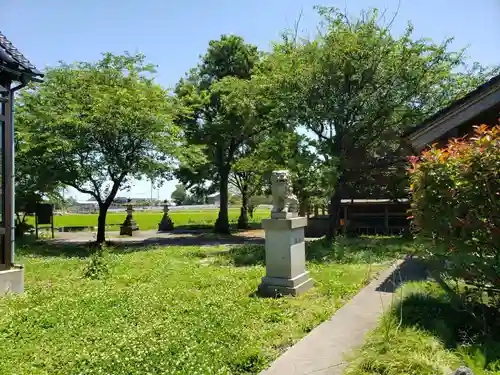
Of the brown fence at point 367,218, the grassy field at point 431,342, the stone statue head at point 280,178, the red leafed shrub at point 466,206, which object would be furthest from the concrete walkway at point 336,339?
the brown fence at point 367,218

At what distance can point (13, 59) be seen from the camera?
766 centimetres

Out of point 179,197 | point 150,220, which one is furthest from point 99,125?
point 179,197

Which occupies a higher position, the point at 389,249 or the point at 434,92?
the point at 434,92

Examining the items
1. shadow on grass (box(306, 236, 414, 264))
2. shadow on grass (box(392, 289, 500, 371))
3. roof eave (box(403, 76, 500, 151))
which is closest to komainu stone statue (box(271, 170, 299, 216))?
shadow on grass (box(392, 289, 500, 371))

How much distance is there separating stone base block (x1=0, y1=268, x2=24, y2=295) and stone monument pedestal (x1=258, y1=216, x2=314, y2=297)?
15.4 ft

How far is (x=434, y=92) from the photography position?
14367 millimetres

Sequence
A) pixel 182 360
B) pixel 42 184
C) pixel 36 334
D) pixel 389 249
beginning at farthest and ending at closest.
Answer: pixel 42 184 < pixel 389 249 < pixel 36 334 < pixel 182 360

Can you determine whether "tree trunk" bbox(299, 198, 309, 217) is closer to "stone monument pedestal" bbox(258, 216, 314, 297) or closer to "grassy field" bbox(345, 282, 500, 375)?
"stone monument pedestal" bbox(258, 216, 314, 297)

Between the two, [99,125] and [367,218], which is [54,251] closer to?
[99,125]

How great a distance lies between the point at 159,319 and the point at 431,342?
3.53 meters

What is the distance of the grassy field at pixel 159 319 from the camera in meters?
4.09

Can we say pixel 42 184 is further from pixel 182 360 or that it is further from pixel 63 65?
pixel 182 360

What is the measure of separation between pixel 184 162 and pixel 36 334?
1219cm

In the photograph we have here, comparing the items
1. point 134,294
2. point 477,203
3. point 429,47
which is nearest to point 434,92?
point 429,47
